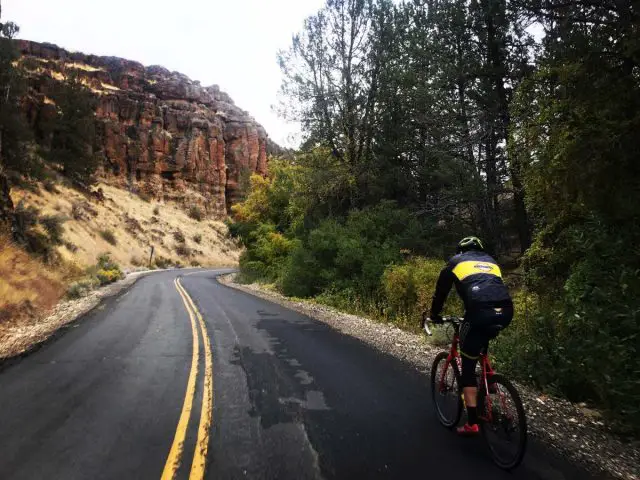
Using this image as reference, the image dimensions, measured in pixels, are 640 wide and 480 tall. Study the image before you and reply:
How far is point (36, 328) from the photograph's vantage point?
10984mm

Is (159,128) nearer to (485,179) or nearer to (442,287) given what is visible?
(485,179)

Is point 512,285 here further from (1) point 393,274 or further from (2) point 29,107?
(2) point 29,107

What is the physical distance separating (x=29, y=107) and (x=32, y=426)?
63.7m

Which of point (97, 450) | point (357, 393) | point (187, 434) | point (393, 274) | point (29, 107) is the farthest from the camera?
point (29, 107)

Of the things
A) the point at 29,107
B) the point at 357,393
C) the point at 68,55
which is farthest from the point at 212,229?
the point at 357,393

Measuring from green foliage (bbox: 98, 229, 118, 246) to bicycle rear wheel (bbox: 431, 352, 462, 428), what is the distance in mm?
45459

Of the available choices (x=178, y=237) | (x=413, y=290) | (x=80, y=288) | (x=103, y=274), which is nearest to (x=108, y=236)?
(x=178, y=237)

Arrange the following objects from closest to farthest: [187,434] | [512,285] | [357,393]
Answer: [187,434] → [357,393] → [512,285]

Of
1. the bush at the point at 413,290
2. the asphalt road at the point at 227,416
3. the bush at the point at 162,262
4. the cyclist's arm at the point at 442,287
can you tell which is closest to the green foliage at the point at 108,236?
the bush at the point at 162,262

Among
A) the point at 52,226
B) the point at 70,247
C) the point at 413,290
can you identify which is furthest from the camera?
the point at 70,247

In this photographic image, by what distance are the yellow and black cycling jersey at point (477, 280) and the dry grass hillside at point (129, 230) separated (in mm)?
28878

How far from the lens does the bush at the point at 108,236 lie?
4372 centimetres

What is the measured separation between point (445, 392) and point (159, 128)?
80876 mm

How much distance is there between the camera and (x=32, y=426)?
15.3ft
